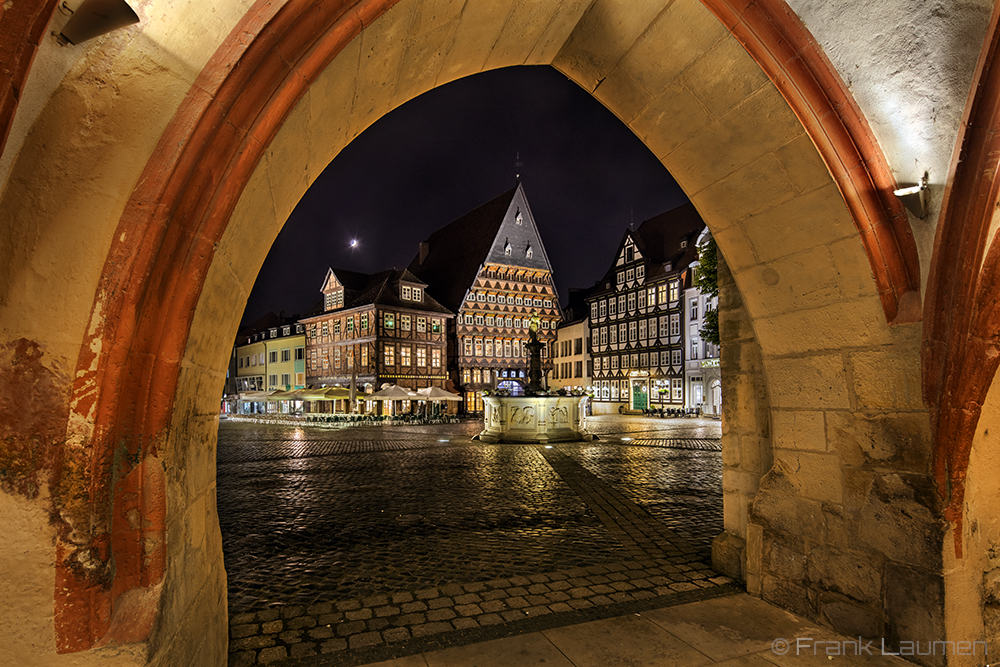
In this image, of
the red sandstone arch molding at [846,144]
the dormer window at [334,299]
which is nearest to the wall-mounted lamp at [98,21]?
the red sandstone arch molding at [846,144]

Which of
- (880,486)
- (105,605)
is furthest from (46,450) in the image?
(880,486)

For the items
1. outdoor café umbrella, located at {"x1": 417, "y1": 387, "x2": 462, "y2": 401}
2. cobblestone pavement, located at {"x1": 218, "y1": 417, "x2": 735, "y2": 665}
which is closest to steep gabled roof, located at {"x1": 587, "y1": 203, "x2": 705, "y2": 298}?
outdoor café umbrella, located at {"x1": 417, "y1": 387, "x2": 462, "y2": 401}

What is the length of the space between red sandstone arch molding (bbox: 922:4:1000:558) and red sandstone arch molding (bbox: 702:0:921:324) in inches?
7.0

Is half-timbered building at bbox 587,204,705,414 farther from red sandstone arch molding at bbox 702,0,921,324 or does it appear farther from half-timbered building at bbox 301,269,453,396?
red sandstone arch molding at bbox 702,0,921,324

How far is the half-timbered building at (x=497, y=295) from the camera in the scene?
132ft

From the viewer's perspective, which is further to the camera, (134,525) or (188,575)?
(188,575)

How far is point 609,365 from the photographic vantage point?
1789 inches

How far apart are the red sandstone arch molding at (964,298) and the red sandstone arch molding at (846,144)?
0.18 meters

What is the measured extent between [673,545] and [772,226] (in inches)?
126

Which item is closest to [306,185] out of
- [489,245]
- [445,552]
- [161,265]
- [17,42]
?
[161,265]

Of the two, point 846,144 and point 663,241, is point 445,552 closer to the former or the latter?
point 846,144

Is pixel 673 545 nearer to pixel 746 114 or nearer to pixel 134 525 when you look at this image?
pixel 746 114

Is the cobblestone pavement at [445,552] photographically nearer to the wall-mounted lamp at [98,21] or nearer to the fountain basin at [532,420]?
the wall-mounted lamp at [98,21]

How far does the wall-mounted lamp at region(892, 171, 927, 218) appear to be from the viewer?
10.0 feet
